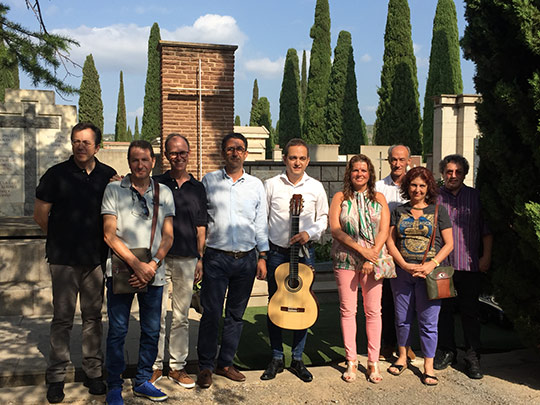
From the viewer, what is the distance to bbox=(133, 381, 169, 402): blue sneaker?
4055 mm

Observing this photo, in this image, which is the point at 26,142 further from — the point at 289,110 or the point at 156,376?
the point at 289,110

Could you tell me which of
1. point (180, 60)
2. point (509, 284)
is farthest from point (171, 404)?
point (180, 60)

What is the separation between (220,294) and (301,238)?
2.64 feet

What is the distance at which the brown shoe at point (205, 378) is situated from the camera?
432cm

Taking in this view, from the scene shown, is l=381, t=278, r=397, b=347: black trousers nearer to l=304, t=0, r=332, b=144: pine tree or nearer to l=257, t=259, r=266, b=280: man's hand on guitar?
l=257, t=259, r=266, b=280: man's hand on guitar

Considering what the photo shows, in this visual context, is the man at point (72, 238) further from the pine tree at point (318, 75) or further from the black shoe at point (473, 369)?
the pine tree at point (318, 75)

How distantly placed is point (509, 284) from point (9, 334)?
4.87 meters

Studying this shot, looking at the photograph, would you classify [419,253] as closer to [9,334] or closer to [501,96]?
[501,96]

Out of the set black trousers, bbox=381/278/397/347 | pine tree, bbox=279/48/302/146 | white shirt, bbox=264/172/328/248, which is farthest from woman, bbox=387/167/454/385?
pine tree, bbox=279/48/302/146

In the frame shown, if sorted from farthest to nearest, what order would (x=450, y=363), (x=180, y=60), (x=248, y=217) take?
(x=180, y=60) → (x=450, y=363) → (x=248, y=217)

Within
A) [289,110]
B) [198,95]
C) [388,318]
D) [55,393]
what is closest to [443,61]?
[289,110]

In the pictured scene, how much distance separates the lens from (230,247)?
433 centimetres

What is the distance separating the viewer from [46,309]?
252 inches

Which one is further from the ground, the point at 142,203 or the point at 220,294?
the point at 142,203
